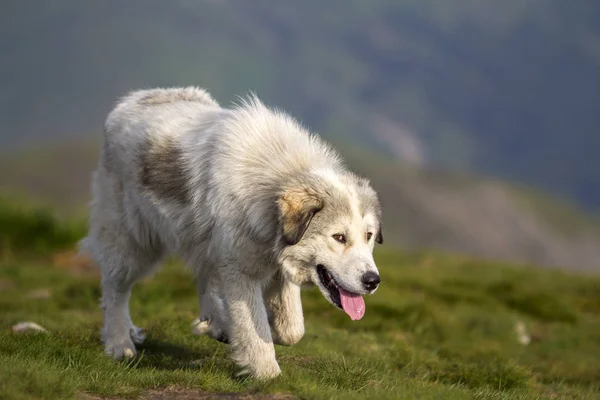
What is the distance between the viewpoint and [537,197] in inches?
6004

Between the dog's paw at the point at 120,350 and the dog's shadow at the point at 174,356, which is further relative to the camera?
the dog's paw at the point at 120,350

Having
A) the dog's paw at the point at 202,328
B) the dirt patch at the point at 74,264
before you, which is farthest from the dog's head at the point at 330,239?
the dirt patch at the point at 74,264

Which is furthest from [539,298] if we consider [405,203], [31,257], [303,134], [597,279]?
[405,203]

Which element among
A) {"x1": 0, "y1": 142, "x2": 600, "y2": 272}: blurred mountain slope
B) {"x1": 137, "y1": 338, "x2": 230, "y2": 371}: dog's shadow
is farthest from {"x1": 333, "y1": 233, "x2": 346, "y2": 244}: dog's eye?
{"x1": 0, "y1": 142, "x2": 600, "y2": 272}: blurred mountain slope

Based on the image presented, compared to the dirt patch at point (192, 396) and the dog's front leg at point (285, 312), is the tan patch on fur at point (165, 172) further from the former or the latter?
the dirt patch at point (192, 396)

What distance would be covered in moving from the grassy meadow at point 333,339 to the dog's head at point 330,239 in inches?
32.1

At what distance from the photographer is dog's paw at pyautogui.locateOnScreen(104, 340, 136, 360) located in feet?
27.3

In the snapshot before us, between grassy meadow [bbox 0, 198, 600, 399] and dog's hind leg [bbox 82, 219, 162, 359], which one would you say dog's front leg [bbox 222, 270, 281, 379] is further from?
dog's hind leg [bbox 82, 219, 162, 359]

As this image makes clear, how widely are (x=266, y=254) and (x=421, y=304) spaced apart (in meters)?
7.54

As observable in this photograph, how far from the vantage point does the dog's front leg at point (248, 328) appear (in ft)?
23.1

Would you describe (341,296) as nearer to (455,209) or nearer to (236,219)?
(236,219)

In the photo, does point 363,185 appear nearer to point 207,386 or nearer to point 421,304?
point 207,386

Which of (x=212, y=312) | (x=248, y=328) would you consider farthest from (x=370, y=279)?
(x=212, y=312)

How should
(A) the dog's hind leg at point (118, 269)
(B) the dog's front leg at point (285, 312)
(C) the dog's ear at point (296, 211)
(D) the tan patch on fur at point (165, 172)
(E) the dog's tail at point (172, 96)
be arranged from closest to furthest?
(C) the dog's ear at point (296, 211), (B) the dog's front leg at point (285, 312), (D) the tan patch on fur at point (165, 172), (A) the dog's hind leg at point (118, 269), (E) the dog's tail at point (172, 96)
